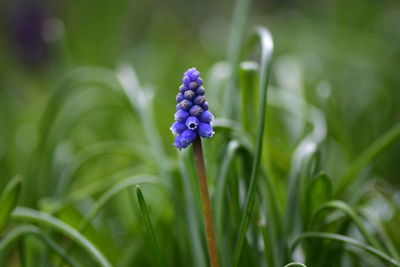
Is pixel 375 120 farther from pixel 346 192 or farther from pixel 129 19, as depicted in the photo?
pixel 129 19

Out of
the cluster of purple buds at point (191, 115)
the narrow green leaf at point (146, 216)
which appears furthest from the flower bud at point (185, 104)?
the narrow green leaf at point (146, 216)

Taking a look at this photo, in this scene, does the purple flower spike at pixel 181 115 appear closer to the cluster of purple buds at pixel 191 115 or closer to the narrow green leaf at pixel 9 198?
the cluster of purple buds at pixel 191 115

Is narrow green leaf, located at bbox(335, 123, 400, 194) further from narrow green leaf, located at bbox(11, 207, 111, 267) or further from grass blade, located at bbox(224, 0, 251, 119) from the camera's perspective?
narrow green leaf, located at bbox(11, 207, 111, 267)

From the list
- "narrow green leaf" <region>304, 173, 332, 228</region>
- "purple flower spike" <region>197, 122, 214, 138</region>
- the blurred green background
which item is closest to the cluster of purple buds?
"purple flower spike" <region>197, 122, 214, 138</region>

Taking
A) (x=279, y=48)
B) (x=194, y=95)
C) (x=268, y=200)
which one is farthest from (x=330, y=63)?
(x=194, y=95)

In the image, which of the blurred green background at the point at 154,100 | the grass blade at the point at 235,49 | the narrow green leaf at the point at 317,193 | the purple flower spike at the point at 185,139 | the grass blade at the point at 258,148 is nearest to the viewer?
the purple flower spike at the point at 185,139

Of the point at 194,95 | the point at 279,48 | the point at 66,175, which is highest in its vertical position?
the point at 279,48

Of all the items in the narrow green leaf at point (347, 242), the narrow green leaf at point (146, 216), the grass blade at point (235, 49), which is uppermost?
the grass blade at point (235, 49)
